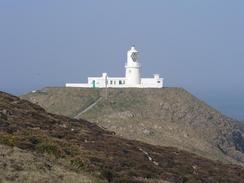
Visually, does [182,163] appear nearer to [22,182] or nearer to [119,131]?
[22,182]

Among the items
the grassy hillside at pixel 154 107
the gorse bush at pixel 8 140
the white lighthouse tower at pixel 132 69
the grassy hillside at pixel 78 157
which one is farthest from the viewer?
the white lighthouse tower at pixel 132 69

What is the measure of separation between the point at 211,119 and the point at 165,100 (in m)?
7.99

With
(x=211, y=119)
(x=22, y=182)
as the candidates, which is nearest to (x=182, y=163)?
(x=22, y=182)

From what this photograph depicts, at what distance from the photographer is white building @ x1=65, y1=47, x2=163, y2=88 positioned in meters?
106

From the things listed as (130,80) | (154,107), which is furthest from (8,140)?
(130,80)

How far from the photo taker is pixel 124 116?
83.9m

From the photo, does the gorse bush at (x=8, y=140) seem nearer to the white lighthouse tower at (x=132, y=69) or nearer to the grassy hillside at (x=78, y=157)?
the grassy hillside at (x=78, y=157)

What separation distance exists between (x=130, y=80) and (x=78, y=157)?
271 feet

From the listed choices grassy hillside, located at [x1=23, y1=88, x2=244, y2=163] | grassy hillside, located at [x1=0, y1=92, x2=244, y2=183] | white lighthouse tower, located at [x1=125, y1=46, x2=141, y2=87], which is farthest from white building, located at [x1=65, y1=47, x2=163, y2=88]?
grassy hillside, located at [x1=0, y1=92, x2=244, y2=183]

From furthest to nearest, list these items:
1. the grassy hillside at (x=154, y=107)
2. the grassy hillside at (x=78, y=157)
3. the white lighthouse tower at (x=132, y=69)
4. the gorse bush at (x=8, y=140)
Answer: the white lighthouse tower at (x=132, y=69)
the grassy hillside at (x=154, y=107)
the gorse bush at (x=8, y=140)
the grassy hillside at (x=78, y=157)

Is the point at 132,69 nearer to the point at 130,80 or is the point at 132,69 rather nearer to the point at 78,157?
the point at 130,80

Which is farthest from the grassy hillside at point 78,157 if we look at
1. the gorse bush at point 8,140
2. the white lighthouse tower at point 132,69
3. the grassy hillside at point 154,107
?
the white lighthouse tower at point 132,69

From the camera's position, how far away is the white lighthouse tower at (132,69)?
105m

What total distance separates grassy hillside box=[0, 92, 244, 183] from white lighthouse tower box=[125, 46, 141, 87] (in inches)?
2483
